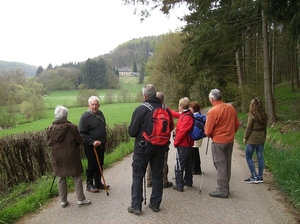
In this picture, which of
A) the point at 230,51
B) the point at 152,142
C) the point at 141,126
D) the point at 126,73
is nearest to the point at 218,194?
the point at 152,142

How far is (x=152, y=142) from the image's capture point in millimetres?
4117

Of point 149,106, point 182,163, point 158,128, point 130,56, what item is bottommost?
point 182,163

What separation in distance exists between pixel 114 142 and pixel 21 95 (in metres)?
45.7

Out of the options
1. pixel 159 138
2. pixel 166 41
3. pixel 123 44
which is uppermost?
pixel 123 44

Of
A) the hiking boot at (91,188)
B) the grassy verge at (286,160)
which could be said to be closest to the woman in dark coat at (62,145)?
the hiking boot at (91,188)

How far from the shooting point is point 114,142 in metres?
11.5

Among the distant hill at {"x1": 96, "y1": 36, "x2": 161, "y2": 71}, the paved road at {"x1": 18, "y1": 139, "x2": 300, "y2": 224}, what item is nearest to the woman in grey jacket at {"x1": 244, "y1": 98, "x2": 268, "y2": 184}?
the paved road at {"x1": 18, "y1": 139, "x2": 300, "y2": 224}

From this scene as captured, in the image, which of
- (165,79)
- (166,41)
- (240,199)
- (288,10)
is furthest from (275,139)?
(166,41)

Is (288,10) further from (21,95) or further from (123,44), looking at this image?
(123,44)

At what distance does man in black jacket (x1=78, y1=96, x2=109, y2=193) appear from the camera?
16.8ft

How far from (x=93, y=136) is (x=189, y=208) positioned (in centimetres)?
221

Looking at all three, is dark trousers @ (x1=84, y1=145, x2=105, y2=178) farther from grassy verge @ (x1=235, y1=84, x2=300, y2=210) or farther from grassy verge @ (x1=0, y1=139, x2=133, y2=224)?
grassy verge @ (x1=235, y1=84, x2=300, y2=210)

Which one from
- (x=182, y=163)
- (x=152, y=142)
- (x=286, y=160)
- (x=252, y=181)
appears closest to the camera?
(x=152, y=142)

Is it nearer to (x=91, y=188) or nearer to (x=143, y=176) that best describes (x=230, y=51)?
(x=91, y=188)
